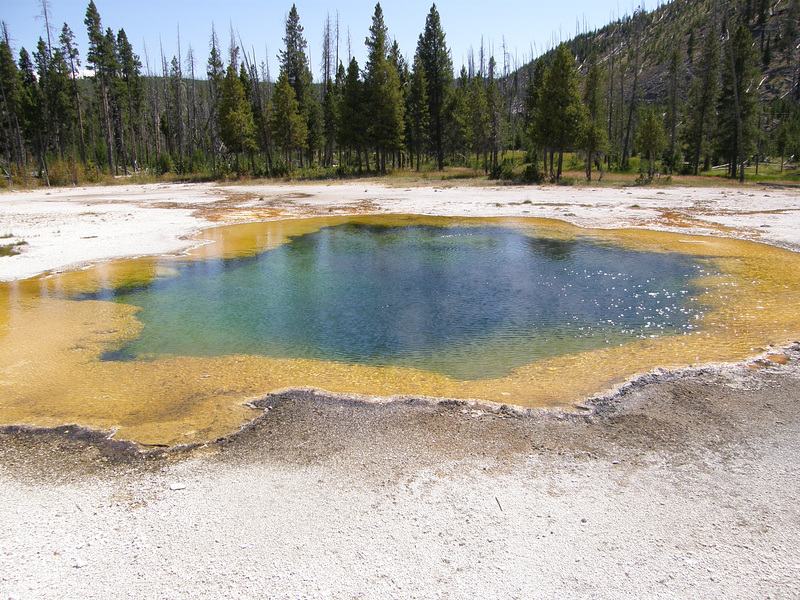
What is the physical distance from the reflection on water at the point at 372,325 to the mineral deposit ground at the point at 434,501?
632 mm

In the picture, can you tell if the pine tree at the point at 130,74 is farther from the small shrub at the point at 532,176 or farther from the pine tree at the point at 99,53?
the small shrub at the point at 532,176

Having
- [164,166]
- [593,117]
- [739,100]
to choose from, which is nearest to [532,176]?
[593,117]

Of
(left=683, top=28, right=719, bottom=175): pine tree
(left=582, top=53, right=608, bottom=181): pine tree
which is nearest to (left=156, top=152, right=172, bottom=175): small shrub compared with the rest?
(left=582, top=53, right=608, bottom=181): pine tree

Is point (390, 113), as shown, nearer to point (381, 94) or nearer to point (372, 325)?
point (381, 94)

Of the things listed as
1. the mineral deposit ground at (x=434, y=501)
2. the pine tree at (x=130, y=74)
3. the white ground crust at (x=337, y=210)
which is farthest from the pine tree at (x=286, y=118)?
the mineral deposit ground at (x=434, y=501)

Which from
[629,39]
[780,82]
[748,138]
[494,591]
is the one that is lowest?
[494,591]

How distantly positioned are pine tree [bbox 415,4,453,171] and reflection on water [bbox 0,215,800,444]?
3878 cm

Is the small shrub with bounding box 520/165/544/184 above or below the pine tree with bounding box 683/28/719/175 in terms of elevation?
below

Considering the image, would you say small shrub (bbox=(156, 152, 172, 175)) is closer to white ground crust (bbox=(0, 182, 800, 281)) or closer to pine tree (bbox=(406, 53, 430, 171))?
white ground crust (bbox=(0, 182, 800, 281))

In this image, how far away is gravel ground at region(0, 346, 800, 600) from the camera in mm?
3473

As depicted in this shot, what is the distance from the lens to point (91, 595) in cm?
338

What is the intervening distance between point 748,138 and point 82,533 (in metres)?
59.3

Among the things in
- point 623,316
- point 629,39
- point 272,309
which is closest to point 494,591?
point 623,316

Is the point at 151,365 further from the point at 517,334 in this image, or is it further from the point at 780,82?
the point at 780,82
